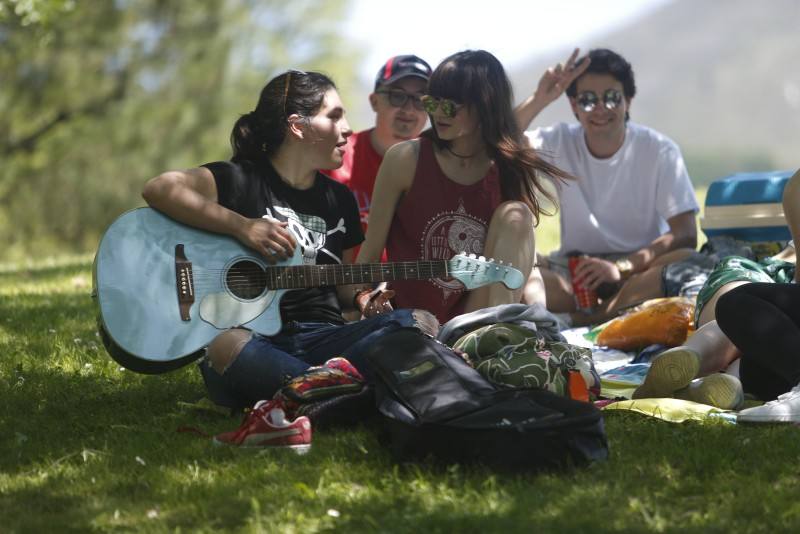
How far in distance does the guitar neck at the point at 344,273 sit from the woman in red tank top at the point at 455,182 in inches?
16.5

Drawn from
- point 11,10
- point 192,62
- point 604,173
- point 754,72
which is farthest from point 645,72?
point 604,173

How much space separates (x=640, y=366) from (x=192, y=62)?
17.5 m

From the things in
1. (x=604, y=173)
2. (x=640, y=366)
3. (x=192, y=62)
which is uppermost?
(x=192, y=62)

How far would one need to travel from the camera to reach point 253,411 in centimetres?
328

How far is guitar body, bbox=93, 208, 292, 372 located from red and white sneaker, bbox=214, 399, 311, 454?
60cm

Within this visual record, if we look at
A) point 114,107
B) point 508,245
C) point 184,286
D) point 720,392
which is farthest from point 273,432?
point 114,107

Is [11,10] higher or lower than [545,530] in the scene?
higher

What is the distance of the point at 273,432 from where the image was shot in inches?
126

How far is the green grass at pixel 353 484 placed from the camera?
2.56 metres

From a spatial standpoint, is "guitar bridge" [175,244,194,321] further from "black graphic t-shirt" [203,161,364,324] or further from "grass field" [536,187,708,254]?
"grass field" [536,187,708,254]

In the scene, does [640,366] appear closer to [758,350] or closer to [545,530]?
[758,350]

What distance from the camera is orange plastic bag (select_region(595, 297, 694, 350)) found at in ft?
16.1

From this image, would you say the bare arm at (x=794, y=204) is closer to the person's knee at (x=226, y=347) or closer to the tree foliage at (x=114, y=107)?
the person's knee at (x=226, y=347)

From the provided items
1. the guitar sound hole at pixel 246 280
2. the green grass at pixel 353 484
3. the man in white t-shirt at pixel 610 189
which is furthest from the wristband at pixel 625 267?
the guitar sound hole at pixel 246 280
